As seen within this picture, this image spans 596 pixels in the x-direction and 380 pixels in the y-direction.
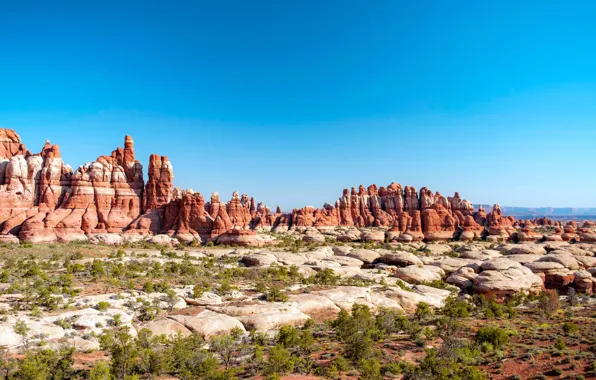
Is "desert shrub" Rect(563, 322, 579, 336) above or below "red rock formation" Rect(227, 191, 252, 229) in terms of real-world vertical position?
below

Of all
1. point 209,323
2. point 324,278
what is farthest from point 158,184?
point 209,323

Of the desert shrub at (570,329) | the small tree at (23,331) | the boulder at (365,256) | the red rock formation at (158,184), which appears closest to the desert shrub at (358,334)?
the desert shrub at (570,329)

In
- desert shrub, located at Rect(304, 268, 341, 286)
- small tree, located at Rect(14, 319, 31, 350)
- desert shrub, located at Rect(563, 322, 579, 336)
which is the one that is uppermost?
small tree, located at Rect(14, 319, 31, 350)

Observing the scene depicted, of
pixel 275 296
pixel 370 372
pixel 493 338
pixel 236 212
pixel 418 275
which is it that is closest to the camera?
pixel 370 372

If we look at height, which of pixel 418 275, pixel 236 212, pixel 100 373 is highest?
pixel 236 212

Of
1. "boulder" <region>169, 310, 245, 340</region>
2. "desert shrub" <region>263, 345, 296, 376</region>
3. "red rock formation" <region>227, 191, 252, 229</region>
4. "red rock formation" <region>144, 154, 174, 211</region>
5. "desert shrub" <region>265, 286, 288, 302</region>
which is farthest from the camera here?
"red rock formation" <region>227, 191, 252, 229</region>

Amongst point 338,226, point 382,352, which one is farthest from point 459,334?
point 338,226

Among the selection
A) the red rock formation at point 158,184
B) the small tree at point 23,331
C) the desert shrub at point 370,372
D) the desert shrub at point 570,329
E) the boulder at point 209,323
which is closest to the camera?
the desert shrub at point 370,372

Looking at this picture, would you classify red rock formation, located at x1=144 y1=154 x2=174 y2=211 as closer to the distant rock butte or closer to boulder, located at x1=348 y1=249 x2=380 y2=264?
the distant rock butte

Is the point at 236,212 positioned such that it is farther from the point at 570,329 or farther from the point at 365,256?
the point at 570,329

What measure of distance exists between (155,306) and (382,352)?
15.7 meters

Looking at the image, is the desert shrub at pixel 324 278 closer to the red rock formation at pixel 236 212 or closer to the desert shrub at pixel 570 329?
the desert shrub at pixel 570 329

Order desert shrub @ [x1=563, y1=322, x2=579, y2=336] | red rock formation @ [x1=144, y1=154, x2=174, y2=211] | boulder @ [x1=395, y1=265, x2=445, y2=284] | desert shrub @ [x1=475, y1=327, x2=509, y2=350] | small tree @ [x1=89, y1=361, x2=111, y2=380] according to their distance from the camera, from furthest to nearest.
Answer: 1. red rock formation @ [x1=144, y1=154, x2=174, y2=211]
2. boulder @ [x1=395, y1=265, x2=445, y2=284]
3. desert shrub @ [x1=563, y1=322, x2=579, y2=336]
4. desert shrub @ [x1=475, y1=327, x2=509, y2=350]
5. small tree @ [x1=89, y1=361, x2=111, y2=380]

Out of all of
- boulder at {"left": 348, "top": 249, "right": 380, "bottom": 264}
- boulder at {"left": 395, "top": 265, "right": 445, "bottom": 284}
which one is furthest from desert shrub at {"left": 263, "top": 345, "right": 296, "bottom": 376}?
boulder at {"left": 348, "top": 249, "right": 380, "bottom": 264}
